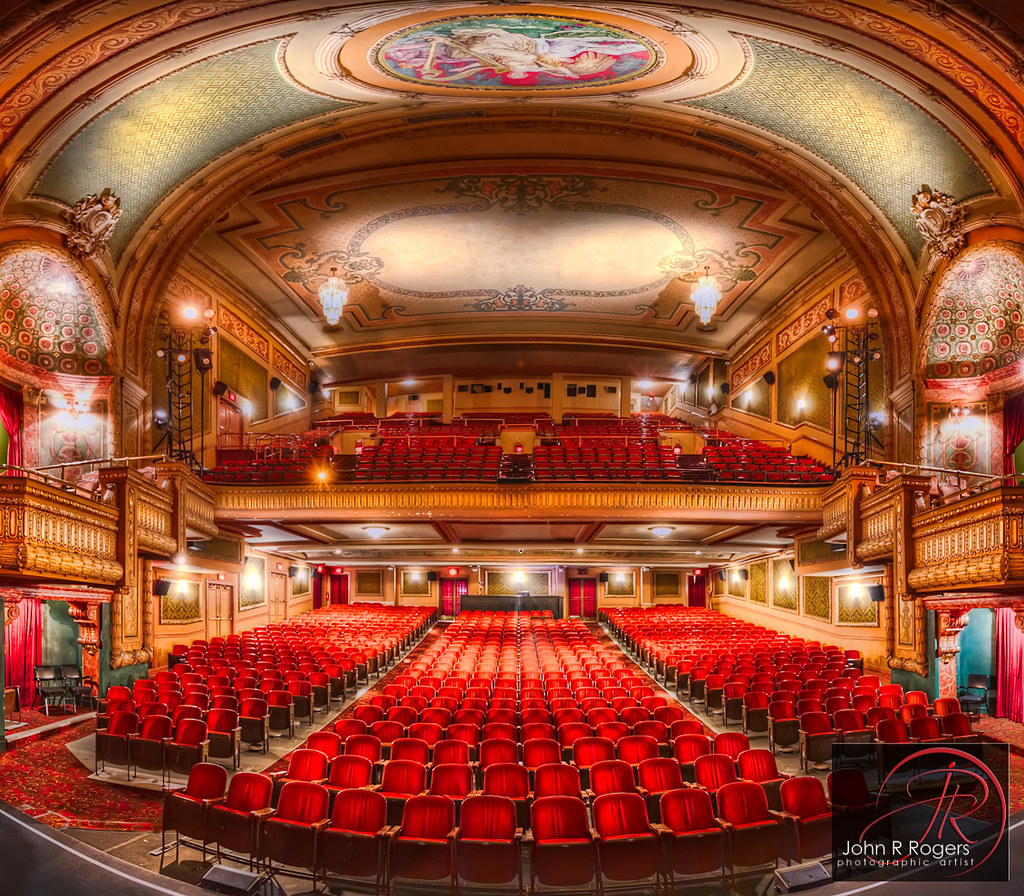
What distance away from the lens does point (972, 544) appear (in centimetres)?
847

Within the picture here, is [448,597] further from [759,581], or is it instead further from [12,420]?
[12,420]

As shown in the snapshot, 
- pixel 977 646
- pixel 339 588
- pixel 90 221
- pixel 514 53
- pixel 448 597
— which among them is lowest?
pixel 448 597

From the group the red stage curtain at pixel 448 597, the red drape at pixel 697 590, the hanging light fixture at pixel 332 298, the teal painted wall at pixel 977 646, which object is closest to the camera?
the teal painted wall at pixel 977 646

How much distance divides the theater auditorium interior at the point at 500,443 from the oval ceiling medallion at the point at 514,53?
8cm

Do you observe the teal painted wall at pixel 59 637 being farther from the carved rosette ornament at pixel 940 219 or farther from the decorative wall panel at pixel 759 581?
the decorative wall panel at pixel 759 581

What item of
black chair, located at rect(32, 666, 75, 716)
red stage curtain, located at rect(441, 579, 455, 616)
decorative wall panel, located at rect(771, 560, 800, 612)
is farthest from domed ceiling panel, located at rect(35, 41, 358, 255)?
red stage curtain, located at rect(441, 579, 455, 616)

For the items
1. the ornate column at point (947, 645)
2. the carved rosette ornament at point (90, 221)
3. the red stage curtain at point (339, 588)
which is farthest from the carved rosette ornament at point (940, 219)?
the red stage curtain at point (339, 588)

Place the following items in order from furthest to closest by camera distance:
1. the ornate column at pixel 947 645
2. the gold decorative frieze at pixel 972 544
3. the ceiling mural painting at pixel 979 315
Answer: the ceiling mural painting at pixel 979 315 → the ornate column at pixel 947 645 → the gold decorative frieze at pixel 972 544

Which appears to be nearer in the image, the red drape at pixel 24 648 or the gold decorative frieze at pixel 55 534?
the gold decorative frieze at pixel 55 534

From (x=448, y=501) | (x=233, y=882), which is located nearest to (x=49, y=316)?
(x=448, y=501)

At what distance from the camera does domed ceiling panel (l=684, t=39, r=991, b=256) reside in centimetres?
1025

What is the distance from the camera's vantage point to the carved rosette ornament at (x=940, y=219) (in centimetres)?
1112

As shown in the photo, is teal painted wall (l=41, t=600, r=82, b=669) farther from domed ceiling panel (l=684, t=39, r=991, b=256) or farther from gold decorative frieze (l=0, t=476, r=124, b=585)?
domed ceiling panel (l=684, t=39, r=991, b=256)

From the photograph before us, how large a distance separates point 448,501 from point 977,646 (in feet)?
30.7
